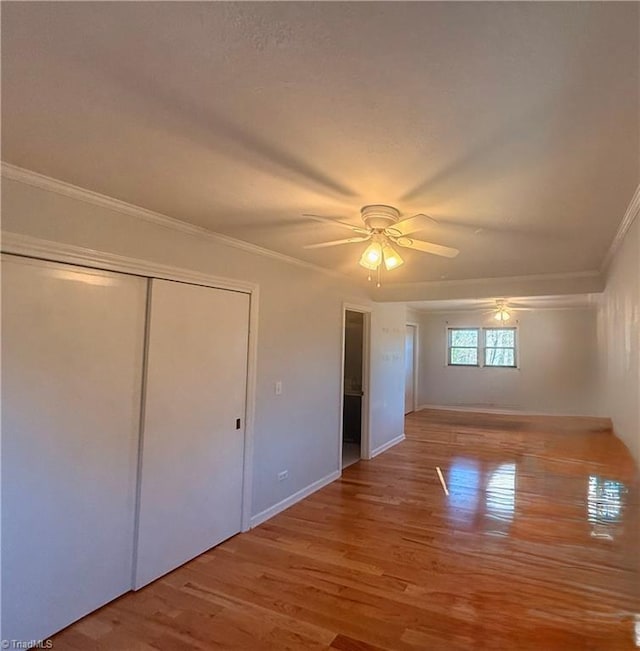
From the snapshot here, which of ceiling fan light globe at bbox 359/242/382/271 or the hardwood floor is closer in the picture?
the hardwood floor

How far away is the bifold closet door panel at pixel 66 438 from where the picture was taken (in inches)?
78.5

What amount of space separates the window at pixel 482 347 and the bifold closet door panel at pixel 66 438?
28.1 ft

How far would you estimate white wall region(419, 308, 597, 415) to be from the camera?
8734mm

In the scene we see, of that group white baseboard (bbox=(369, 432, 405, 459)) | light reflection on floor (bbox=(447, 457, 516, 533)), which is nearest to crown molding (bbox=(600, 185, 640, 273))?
light reflection on floor (bbox=(447, 457, 516, 533))

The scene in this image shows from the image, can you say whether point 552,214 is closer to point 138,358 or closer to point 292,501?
point 138,358

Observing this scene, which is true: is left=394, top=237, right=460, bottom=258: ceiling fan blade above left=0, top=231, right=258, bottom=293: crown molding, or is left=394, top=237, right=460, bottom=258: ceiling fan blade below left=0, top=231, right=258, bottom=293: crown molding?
above

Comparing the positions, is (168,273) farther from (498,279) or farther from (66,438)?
(498,279)

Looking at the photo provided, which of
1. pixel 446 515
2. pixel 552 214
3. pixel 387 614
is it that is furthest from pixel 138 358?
pixel 446 515

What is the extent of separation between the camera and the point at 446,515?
147 inches

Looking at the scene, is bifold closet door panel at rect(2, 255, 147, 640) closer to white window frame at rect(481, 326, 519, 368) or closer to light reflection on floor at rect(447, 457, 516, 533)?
light reflection on floor at rect(447, 457, 516, 533)

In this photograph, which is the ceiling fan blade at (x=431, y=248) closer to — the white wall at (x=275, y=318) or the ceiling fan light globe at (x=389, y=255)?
the ceiling fan light globe at (x=389, y=255)

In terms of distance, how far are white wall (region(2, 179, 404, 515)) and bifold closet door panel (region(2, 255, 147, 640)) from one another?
0.80ft

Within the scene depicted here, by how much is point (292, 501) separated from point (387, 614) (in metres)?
1.74

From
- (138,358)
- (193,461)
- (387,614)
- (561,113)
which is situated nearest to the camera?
(561,113)
